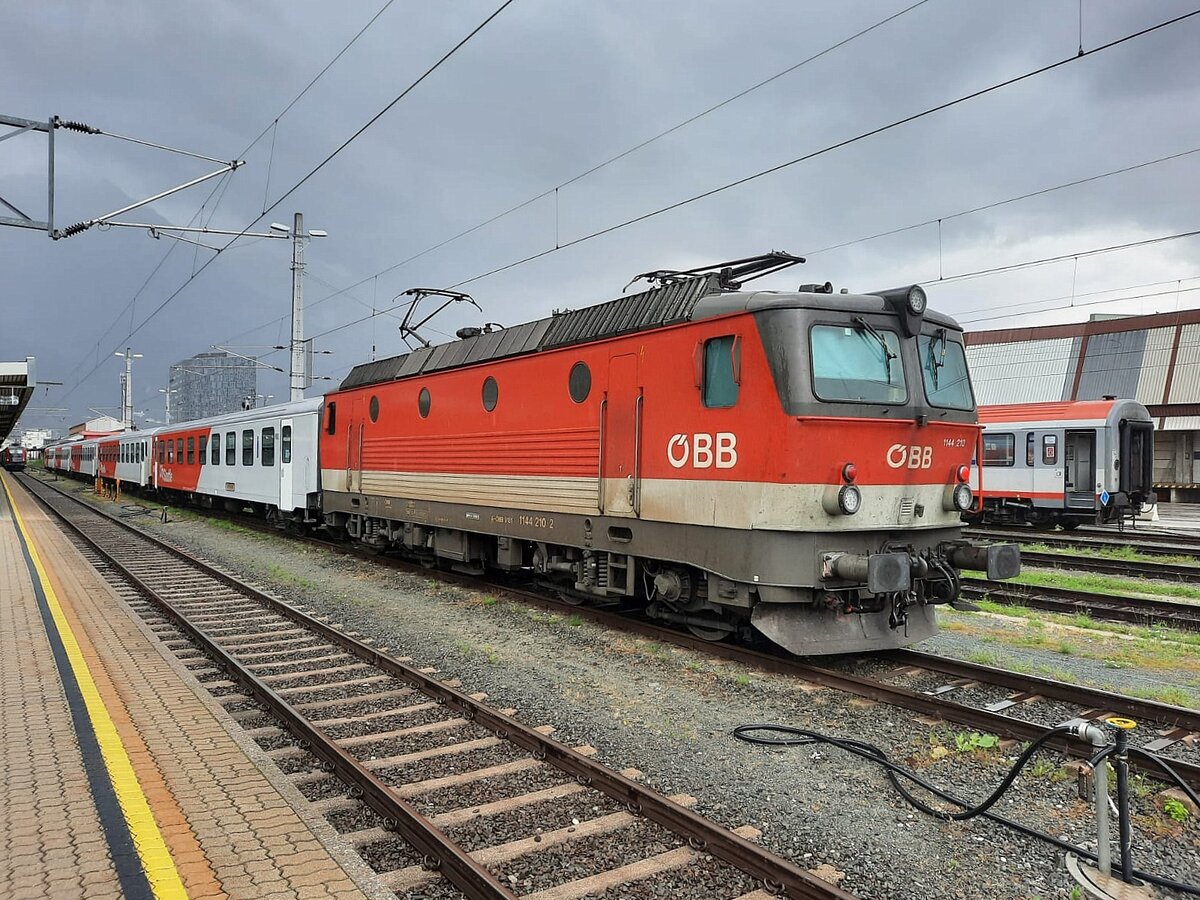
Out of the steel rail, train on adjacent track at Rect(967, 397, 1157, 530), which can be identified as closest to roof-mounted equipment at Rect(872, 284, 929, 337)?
the steel rail

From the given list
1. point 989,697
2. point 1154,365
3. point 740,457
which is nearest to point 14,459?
point 740,457

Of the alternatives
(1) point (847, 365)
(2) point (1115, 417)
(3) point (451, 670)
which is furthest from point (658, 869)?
(2) point (1115, 417)

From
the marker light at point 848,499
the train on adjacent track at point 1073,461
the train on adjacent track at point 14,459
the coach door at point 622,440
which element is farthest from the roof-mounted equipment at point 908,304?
the train on adjacent track at point 14,459

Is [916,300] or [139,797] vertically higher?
[916,300]

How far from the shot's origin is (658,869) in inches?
161

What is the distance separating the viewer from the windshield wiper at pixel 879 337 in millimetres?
7527

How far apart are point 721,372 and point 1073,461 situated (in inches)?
684

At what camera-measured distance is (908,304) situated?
7672mm

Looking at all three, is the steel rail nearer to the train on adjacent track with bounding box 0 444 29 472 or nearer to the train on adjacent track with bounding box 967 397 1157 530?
the train on adjacent track with bounding box 967 397 1157 530

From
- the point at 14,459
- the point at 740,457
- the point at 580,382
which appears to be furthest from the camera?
the point at 14,459

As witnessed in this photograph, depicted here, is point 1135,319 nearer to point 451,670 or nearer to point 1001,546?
point 1001,546

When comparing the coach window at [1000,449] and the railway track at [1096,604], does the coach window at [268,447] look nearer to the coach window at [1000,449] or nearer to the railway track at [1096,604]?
the railway track at [1096,604]

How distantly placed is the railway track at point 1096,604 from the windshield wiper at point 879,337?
5.68 meters

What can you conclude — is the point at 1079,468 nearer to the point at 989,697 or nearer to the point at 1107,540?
the point at 1107,540
